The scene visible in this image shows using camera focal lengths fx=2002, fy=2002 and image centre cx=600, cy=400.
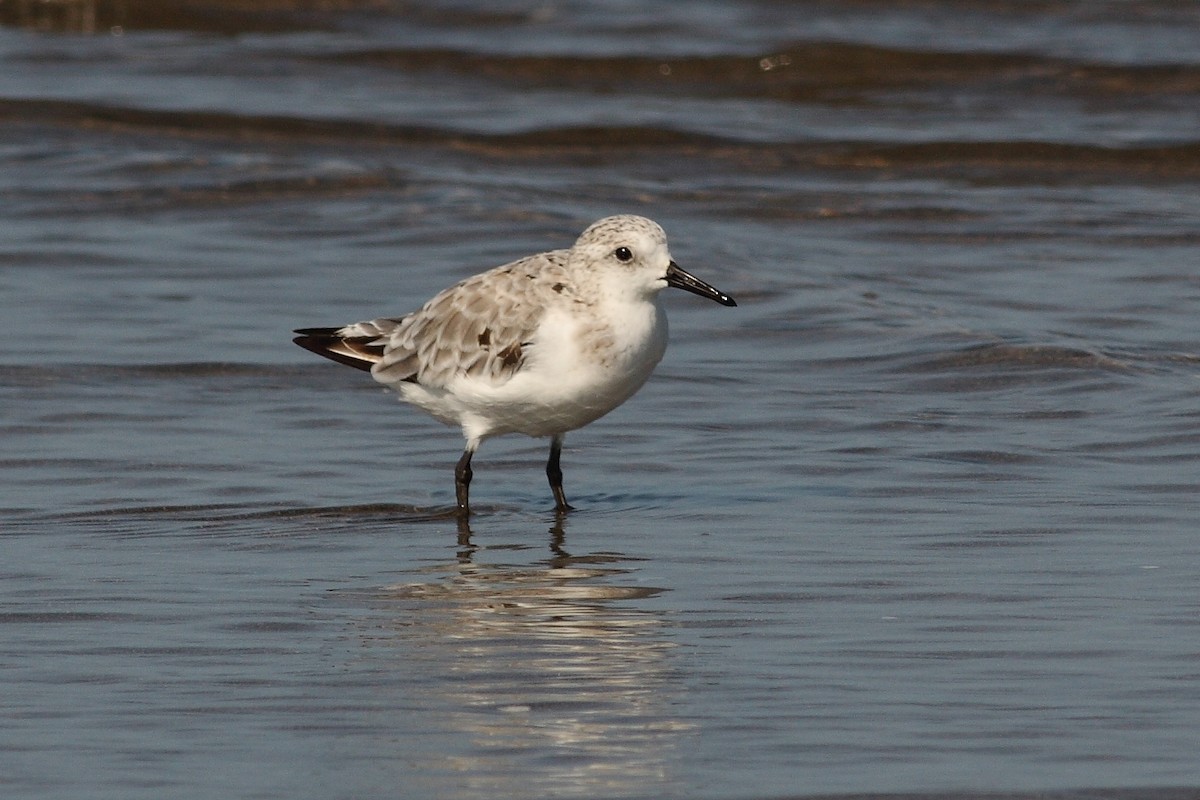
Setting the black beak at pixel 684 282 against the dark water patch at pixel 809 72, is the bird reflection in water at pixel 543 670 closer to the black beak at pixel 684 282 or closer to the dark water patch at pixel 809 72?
the black beak at pixel 684 282

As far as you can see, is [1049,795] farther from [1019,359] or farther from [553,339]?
[1019,359]

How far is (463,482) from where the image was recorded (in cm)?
801

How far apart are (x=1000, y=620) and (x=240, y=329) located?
233 inches

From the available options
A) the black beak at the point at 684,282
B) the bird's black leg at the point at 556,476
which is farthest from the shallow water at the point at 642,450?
the black beak at the point at 684,282

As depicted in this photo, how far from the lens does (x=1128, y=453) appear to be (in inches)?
329

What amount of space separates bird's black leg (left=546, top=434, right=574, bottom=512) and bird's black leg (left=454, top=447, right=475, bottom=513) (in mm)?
328

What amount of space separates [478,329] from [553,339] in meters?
0.43

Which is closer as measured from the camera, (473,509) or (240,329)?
(473,509)

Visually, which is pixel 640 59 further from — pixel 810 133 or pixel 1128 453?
pixel 1128 453

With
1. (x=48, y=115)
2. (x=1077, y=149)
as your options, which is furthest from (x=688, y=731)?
(x=48, y=115)

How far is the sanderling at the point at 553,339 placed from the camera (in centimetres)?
768

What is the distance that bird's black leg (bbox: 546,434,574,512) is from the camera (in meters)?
7.99

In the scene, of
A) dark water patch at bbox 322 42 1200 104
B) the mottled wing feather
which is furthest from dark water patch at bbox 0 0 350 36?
the mottled wing feather

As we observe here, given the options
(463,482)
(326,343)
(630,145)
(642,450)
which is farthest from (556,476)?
(630,145)
